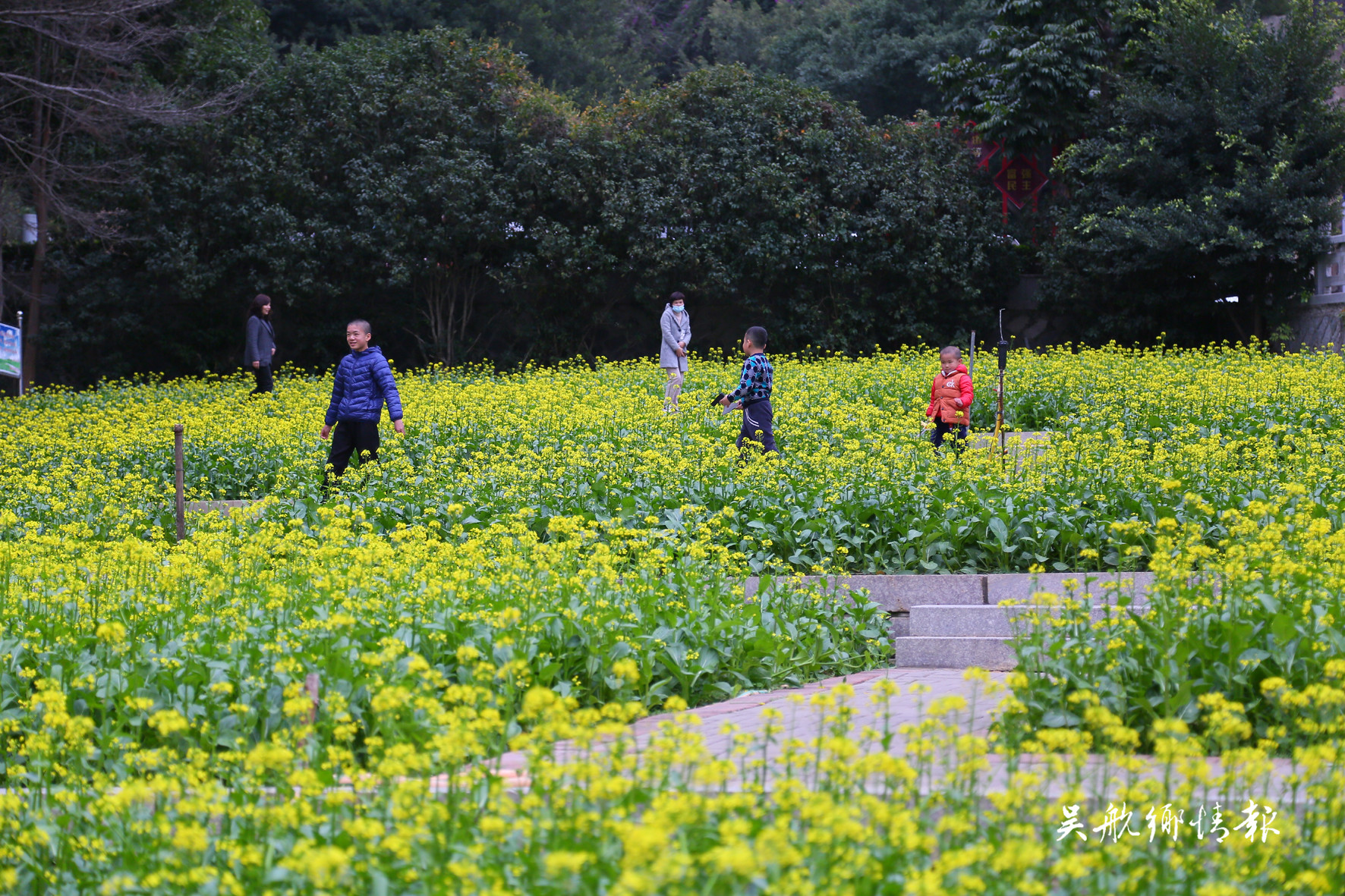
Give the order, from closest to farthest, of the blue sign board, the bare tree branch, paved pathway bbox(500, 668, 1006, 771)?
paved pathway bbox(500, 668, 1006, 771), the blue sign board, the bare tree branch

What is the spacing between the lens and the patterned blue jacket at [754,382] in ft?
33.9

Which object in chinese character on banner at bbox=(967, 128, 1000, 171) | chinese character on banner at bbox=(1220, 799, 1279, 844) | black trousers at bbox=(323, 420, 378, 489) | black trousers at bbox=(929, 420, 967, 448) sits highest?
chinese character on banner at bbox=(967, 128, 1000, 171)

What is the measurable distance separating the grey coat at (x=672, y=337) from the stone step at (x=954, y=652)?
919 cm

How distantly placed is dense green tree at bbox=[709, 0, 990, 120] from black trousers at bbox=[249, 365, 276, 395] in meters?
19.0

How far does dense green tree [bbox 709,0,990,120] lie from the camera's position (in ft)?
103

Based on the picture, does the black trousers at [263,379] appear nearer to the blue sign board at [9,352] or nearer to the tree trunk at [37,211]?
the blue sign board at [9,352]

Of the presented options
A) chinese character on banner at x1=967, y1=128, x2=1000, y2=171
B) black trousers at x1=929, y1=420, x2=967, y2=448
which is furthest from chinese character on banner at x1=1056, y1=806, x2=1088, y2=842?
chinese character on banner at x1=967, y1=128, x2=1000, y2=171

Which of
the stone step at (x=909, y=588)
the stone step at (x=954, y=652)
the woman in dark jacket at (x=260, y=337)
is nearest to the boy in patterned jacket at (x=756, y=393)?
the stone step at (x=909, y=588)

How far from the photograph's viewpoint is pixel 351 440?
10.1m

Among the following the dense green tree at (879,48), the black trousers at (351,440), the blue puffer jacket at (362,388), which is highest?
the dense green tree at (879,48)

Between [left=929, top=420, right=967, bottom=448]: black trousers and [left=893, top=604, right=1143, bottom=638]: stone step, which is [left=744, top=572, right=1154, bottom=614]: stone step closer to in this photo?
[left=893, top=604, right=1143, bottom=638]: stone step

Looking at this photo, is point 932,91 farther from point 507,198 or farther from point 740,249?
point 507,198

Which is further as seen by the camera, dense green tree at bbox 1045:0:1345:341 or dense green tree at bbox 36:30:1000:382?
dense green tree at bbox 36:30:1000:382

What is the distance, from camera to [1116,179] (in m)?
22.2
